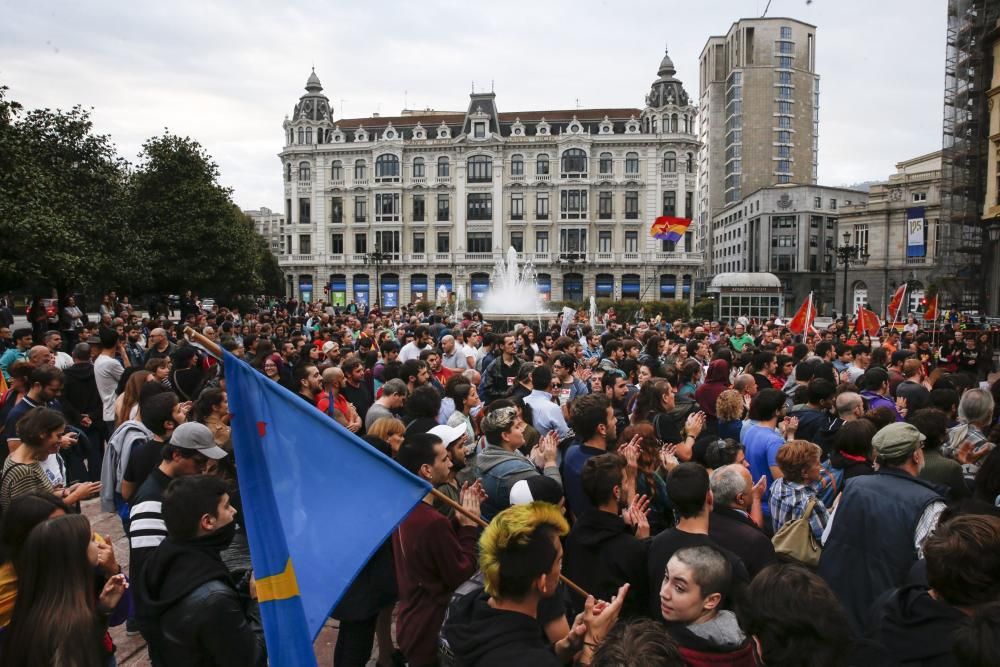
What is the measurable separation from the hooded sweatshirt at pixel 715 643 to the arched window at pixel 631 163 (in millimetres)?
58938

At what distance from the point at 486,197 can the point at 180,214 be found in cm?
3227

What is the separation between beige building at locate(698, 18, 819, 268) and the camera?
79562 mm

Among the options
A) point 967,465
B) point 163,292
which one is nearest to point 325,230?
point 163,292

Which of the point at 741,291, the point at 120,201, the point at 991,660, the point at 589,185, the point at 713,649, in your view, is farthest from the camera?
the point at 589,185

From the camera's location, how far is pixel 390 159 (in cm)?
6069

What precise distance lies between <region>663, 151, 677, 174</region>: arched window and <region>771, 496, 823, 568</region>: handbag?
189 feet

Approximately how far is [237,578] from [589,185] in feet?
191

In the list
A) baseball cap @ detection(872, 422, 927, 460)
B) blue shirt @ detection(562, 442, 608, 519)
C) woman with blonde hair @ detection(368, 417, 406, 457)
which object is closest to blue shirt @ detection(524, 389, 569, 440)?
blue shirt @ detection(562, 442, 608, 519)

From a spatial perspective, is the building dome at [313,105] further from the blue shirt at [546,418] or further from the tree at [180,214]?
the blue shirt at [546,418]

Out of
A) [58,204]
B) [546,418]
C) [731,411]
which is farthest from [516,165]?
[731,411]

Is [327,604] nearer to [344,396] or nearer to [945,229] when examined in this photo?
[344,396]

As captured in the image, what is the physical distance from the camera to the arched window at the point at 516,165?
59750 millimetres

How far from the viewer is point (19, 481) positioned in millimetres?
4277

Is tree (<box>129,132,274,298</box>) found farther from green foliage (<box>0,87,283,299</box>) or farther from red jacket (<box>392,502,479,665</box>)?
red jacket (<box>392,502,479,665</box>)
